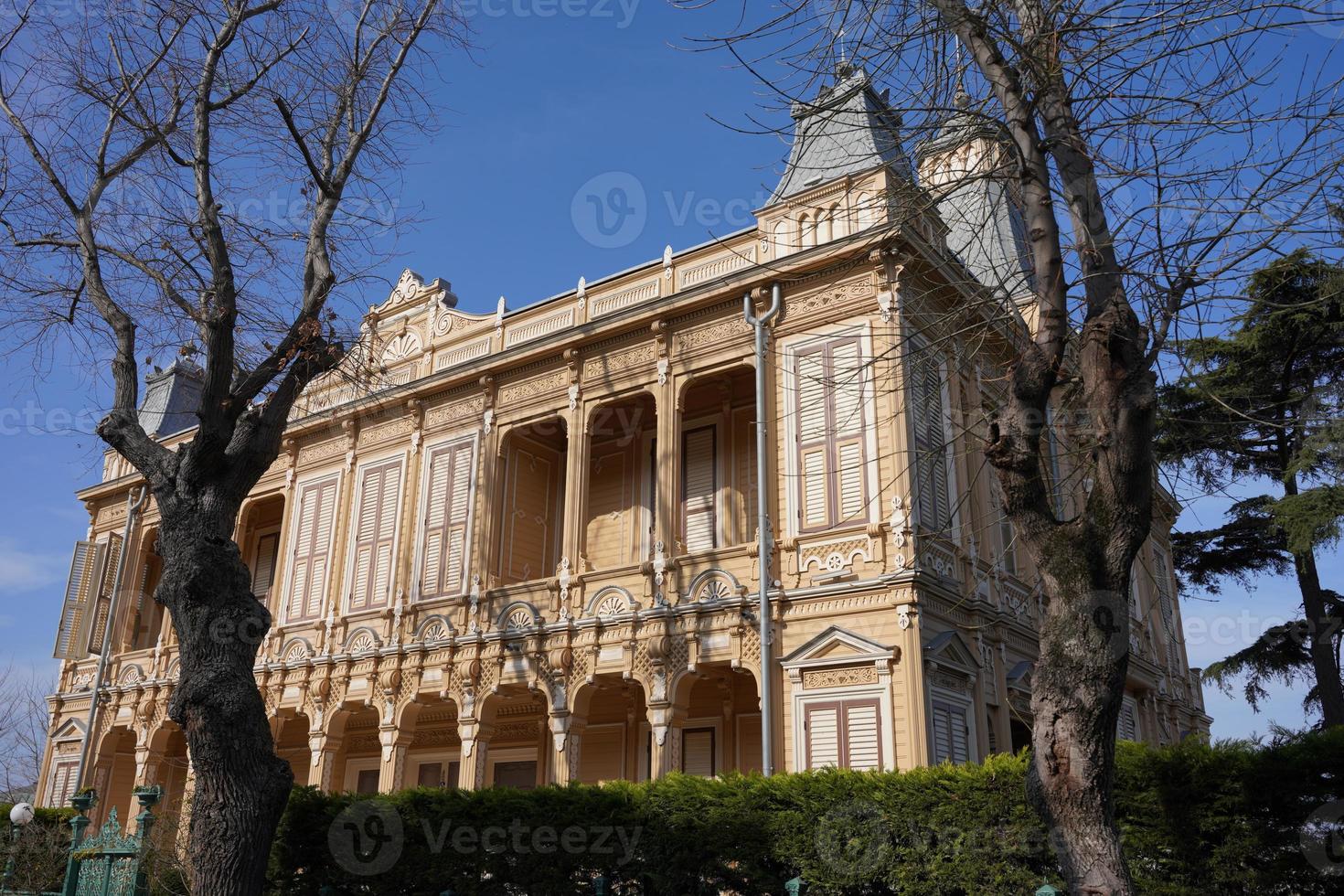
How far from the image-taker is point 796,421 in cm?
1556

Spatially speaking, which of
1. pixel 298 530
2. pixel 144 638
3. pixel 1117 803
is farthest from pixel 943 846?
pixel 144 638

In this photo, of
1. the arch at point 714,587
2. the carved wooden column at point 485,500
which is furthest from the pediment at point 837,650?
the carved wooden column at point 485,500

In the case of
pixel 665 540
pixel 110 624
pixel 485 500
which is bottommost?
pixel 665 540

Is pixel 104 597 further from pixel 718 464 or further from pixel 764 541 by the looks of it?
pixel 764 541

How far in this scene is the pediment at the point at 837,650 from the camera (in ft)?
44.5

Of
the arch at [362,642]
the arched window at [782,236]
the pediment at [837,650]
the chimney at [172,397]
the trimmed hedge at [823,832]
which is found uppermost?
the chimney at [172,397]

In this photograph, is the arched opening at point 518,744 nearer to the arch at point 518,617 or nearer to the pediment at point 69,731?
the arch at point 518,617

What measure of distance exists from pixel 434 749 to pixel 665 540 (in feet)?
26.0

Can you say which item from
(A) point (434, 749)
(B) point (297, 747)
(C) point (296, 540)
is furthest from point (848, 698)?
(B) point (297, 747)

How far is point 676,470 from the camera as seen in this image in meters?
16.6

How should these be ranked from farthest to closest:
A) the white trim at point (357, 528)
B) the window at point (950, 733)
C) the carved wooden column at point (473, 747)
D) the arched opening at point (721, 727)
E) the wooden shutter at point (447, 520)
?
the white trim at point (357, 528) → the wooden shutter at point (447, 520) → the carved wooden column at point (473, 747) → the arched opening at point (721, 727) → the window at point (950, 733)

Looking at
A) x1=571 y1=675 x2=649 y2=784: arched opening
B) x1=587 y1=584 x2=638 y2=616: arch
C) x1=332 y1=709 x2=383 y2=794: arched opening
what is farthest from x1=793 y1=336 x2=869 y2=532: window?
x1=332 y1=709 x2=383 y2=794: arched opening

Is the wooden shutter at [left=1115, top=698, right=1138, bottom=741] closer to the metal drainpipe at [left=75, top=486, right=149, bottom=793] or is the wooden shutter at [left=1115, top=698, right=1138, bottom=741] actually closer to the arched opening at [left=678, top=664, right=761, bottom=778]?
the arched opening at [left=678, top=664, right=761, bottom=778]

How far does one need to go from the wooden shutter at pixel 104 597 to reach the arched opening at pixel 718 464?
51.4ft
